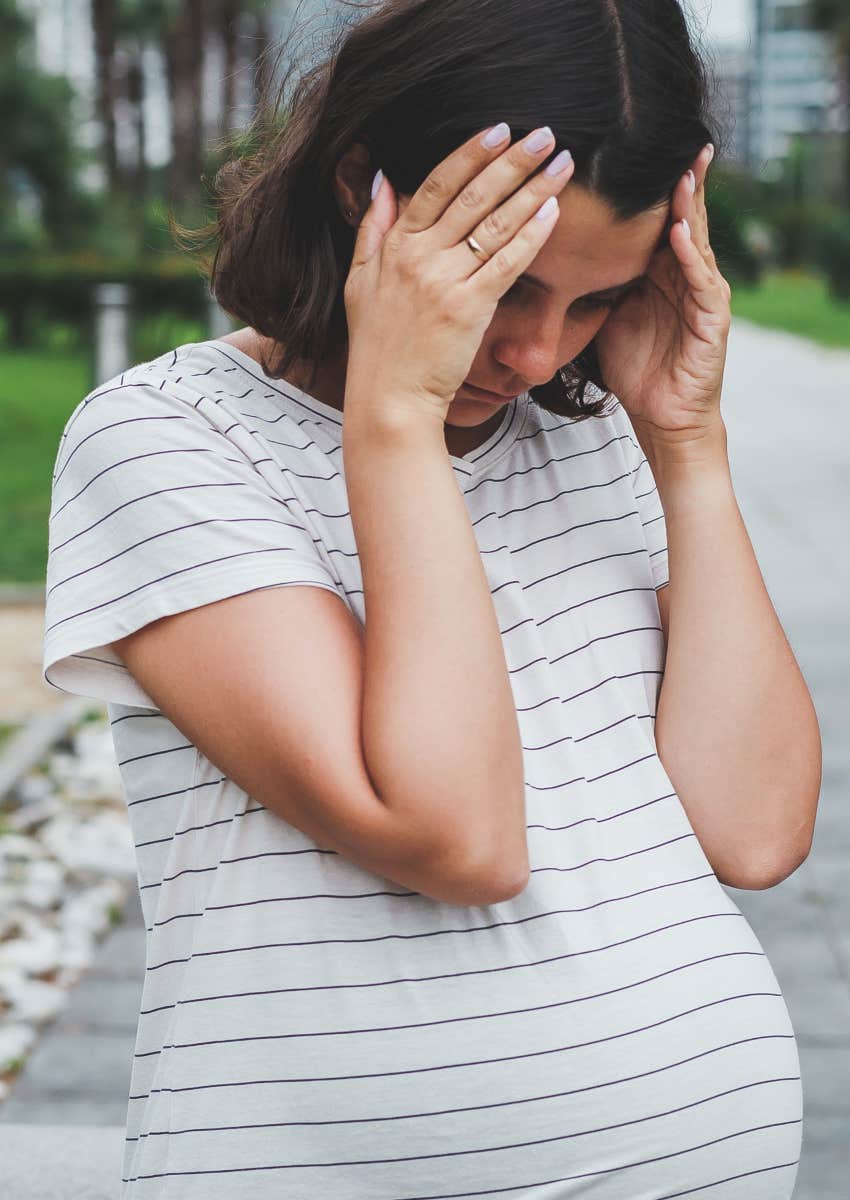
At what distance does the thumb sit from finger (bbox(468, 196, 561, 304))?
9cm

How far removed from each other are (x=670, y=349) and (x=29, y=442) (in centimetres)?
1129

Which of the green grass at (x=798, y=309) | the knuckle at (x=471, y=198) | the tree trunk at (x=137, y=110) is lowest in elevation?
the green grass at (x=798, y=309)

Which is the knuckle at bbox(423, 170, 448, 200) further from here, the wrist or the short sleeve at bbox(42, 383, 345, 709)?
the wrist

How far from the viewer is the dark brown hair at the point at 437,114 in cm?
137

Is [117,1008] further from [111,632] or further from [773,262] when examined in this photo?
[773,262]

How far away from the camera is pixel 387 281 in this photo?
1396 mm

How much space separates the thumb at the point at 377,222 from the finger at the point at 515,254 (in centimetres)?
9

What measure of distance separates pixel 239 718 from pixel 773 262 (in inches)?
2165

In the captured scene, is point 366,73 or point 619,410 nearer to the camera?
point 366,73

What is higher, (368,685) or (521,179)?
(521,179)

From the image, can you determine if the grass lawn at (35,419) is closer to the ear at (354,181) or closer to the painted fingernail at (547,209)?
the ear at (354,181)

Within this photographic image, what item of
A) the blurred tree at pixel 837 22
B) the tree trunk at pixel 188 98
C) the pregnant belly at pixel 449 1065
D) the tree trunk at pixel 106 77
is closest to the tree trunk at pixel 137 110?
the tree trunk at pixel 188 98

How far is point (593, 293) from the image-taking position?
1.53 m

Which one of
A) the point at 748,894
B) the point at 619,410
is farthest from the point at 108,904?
the point at 619,410
